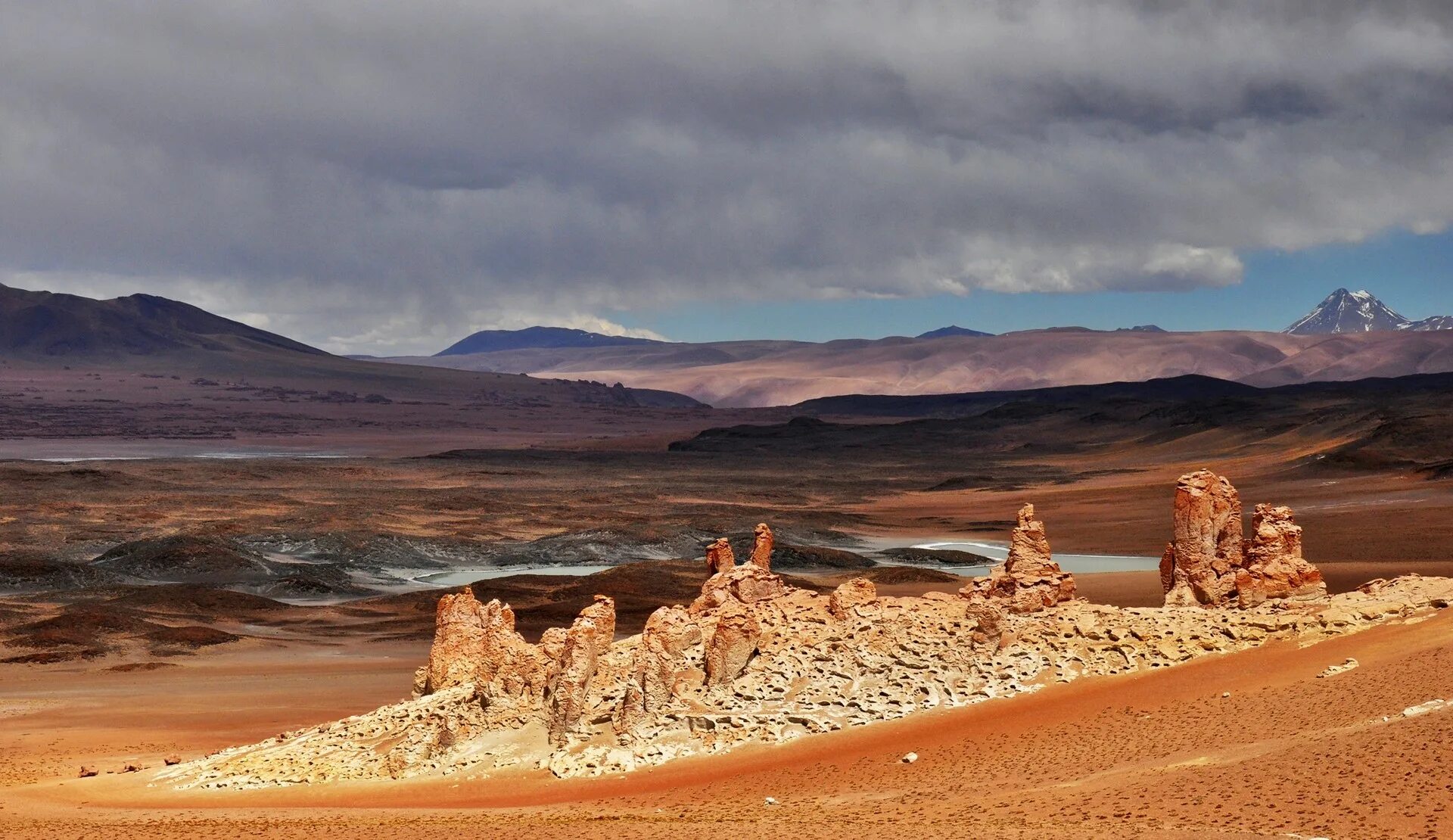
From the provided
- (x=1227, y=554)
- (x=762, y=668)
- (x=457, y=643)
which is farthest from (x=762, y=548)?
(x=1227, y=554)

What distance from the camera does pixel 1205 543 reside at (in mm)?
28688

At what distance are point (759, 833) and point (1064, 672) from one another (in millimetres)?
8341

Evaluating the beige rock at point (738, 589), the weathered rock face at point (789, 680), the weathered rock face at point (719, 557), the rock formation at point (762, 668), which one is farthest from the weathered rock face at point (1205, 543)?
the weathered rock face at point (719, 557)

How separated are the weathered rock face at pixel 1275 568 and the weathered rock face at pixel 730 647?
861 centimetres

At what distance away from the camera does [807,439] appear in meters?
168

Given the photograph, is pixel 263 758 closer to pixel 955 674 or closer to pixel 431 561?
pixel 955 674

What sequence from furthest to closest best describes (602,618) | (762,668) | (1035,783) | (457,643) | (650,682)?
(457,643) → (602,618) → (762,668) → (650,682) → (1035,783)

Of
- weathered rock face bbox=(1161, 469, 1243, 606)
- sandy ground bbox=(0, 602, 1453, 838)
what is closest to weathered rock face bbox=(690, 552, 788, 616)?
sandy ground bbox=(0, 602, 1453, 838)

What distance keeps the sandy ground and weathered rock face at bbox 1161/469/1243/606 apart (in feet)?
10.3

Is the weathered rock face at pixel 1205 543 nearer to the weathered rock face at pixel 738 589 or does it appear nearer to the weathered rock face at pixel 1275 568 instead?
the weathered rock face at pixel 1275 568

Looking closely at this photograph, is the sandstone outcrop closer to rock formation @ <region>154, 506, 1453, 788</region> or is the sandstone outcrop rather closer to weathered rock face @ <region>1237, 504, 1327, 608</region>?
rock formation @ <region>154, 506, 1453, 788</region>

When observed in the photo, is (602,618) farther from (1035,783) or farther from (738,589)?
(1035,783)

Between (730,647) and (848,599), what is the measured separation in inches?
96.3

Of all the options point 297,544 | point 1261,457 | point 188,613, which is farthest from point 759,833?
point 1261,457
